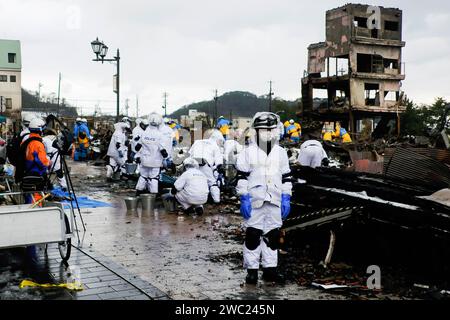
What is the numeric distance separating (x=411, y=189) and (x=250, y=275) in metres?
2.98

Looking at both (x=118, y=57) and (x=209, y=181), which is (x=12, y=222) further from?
(x=118, y=57)

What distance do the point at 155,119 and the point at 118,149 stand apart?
4.91 metres

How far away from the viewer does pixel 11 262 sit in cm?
680

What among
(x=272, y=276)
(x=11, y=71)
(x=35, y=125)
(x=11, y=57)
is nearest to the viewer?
(x=272, y=276)

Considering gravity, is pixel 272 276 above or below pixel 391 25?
below

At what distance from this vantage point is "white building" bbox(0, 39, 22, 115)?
7438 cm

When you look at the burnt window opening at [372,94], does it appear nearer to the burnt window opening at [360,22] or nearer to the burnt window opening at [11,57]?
the burnt window opening at [360,22]

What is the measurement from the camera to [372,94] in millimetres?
42781

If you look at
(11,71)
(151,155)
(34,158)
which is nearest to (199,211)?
(151,155)

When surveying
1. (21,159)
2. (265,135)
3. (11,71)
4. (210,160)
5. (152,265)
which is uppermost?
(11,71)

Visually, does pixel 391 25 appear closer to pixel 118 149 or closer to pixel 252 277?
pixel 118 149

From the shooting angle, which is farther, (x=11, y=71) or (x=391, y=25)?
(x=11, y=71)

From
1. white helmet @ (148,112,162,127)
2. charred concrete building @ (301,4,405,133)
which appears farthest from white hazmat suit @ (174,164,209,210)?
charred concrete building @ (301,4,405,133)

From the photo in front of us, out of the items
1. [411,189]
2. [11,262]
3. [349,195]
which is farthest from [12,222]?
[411,189]
